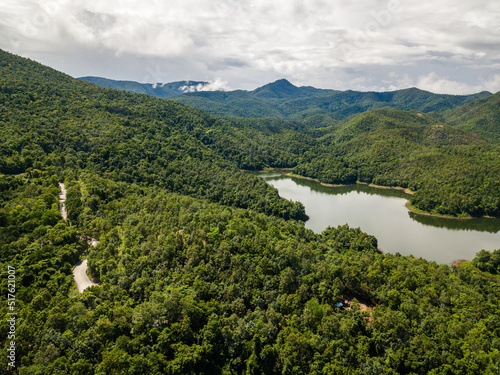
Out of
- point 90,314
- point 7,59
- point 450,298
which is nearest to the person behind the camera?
point 90,314

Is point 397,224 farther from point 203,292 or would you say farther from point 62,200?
point 62,200

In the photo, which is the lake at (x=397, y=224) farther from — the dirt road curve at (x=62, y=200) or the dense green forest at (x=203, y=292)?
the dirt road curve at (x=62, y=200)

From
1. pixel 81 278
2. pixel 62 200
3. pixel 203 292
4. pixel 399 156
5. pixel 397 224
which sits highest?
pixel 399 156

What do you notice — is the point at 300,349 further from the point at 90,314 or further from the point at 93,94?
the point at 93,94

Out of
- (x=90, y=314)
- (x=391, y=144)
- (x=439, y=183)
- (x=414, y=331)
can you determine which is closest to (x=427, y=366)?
(x=414, y=331)

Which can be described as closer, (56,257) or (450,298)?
(450,298)

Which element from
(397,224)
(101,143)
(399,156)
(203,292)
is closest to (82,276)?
(203,292)

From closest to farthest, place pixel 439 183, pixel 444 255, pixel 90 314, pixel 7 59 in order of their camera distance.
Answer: pixel 90 314 < pixel 444 255 < pixel 439 183 < pixel 7 59

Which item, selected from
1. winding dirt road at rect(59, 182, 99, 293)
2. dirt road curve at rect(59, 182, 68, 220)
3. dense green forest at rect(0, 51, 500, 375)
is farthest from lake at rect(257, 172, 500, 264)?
dirt road curve at rect(59, 182, 68, 220)
